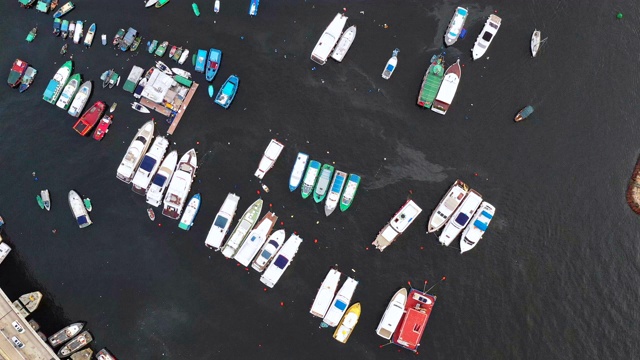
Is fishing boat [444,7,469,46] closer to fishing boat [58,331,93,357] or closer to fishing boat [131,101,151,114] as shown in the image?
fishing boat [131,101,151,114]

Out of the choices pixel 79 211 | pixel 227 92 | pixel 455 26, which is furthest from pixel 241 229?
pixel 455 26

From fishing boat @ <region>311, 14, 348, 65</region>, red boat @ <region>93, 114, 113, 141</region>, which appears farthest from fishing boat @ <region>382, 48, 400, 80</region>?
red boat @ <region>93, 114, 113, 141</region>

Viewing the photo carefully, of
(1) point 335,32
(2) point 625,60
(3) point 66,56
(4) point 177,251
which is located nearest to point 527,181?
(2) point 625,60

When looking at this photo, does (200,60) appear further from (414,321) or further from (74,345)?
(414,321)

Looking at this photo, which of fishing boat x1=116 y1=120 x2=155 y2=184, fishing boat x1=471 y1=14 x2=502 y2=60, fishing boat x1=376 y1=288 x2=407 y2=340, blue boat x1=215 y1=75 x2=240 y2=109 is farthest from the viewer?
fishing boat x1=471 y1=14 x2=502 y2=60

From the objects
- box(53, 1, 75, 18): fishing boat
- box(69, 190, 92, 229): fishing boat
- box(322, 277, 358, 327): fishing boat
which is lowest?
box(69, 190, 92, 229): fishing boat

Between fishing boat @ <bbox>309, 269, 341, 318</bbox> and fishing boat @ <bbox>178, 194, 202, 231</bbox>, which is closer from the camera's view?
fishing boat @ <bbox>309, 269, 341, 318</bbox>
